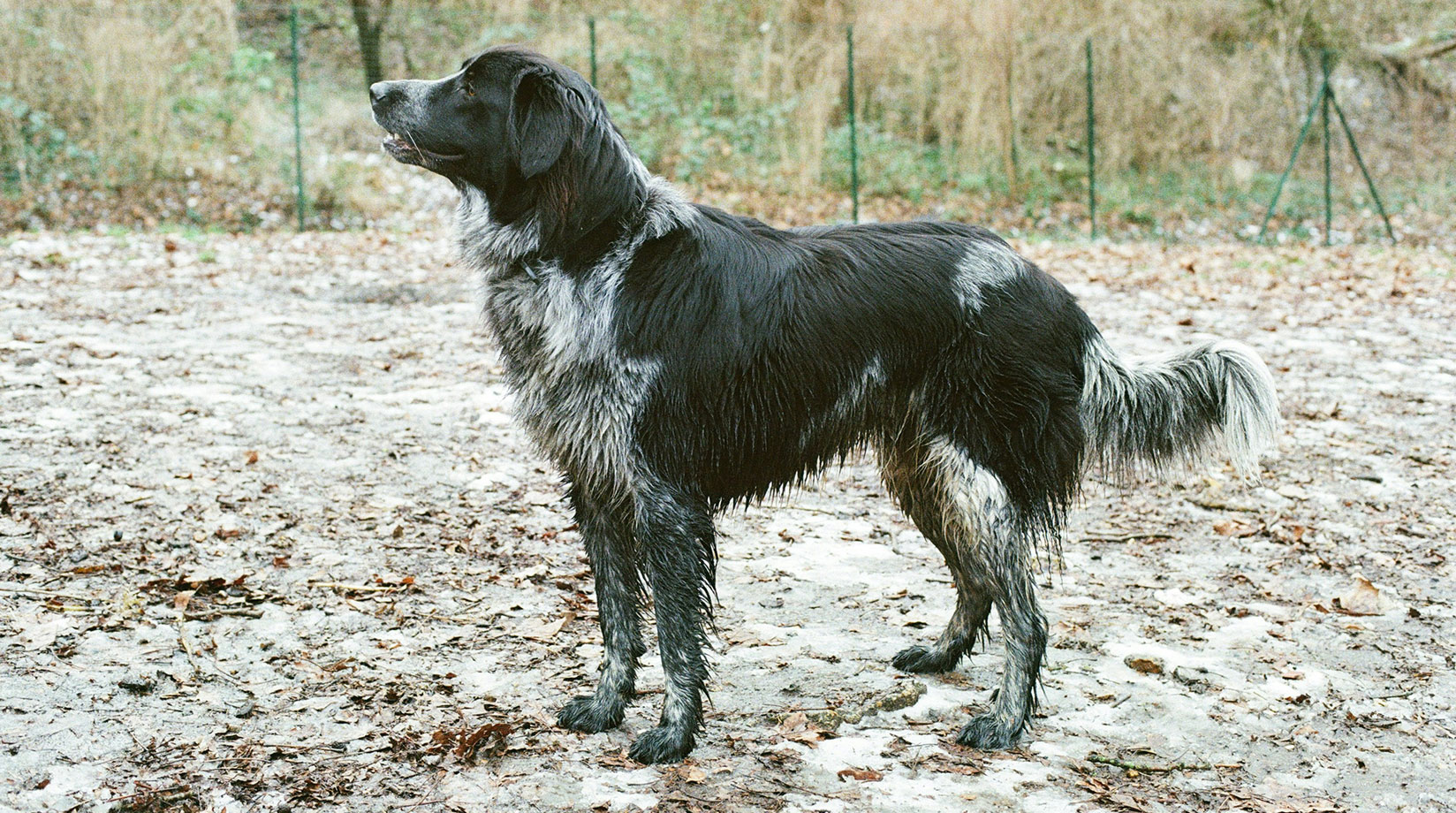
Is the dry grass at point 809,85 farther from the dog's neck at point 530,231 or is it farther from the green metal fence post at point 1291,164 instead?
the dog's neck at point 530,231

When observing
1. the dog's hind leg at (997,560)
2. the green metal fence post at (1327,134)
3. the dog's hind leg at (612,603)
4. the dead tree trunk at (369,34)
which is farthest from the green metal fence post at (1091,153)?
the dog's hind leg at (612,603)

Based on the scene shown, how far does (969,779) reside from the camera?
3.51 metres

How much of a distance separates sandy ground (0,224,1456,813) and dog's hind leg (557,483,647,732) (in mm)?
94

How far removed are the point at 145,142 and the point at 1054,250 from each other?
11.0 metres

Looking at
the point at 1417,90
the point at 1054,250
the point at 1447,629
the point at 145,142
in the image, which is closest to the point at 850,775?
the point at 1447,629

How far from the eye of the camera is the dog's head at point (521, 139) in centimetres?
355

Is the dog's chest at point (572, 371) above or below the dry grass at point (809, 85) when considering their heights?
below

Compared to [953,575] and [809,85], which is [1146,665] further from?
[809,85]

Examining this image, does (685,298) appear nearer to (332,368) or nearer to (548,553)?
(548,553)

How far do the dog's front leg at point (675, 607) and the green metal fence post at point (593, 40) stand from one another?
12.3m

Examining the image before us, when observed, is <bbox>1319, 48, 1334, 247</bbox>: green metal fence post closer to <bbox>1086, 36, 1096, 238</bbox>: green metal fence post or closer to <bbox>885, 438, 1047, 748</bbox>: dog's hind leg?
<bbox>1086, 36, 1096, 238</bbox>: green metal fence post

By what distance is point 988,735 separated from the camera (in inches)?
148

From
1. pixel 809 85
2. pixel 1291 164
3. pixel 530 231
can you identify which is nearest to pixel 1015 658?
pixel 530 231

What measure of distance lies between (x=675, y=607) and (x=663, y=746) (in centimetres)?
41
